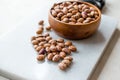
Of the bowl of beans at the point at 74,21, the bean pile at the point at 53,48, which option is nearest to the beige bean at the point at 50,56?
the bean pile at the point at 53,48

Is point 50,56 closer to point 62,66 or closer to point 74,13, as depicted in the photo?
point 62,66

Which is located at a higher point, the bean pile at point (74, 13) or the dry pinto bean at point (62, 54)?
the bean pile at point (74, 13)

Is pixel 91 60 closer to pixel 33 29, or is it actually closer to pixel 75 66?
pixel 75 66

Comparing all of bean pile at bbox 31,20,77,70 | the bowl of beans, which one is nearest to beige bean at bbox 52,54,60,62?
bean pile at bbox 31,20,77,70

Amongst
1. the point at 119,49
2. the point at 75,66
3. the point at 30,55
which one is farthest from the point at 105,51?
the point at 30,55

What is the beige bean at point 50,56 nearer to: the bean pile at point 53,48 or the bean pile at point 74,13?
the bean pile at point 53,48

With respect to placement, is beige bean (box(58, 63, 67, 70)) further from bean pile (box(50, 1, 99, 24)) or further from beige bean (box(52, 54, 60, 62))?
bean pile (box(50, 1, 99, 24))
